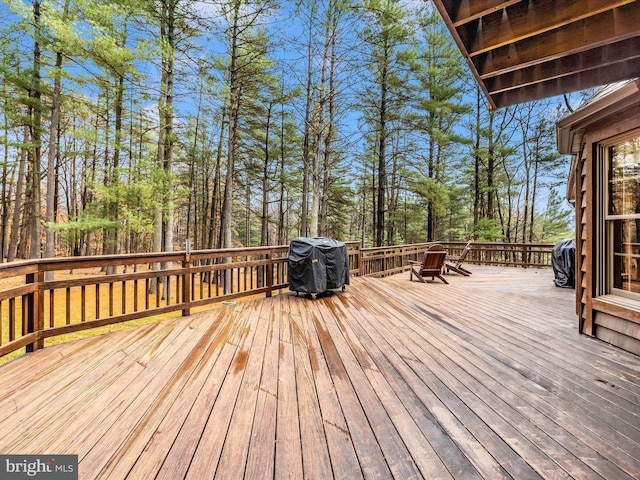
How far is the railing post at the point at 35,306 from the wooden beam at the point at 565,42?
4072mm

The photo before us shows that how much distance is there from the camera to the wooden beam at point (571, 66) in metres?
1.78

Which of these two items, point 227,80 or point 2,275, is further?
point 227,80

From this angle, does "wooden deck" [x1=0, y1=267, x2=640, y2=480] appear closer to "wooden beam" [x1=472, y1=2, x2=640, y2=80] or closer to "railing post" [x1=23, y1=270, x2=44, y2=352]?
"railing post" [x1=23, y1=270, x2=44, y2=352]

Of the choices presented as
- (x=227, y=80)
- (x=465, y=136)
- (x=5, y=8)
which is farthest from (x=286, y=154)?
(x=5, y=8)

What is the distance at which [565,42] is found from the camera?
173 centimetres

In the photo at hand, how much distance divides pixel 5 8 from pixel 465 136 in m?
15.3

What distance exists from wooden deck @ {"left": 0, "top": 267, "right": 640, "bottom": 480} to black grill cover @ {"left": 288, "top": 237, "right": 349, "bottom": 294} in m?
1.37

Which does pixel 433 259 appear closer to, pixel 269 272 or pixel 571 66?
pixel 269 272

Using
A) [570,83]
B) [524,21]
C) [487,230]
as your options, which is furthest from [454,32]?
[487,230]

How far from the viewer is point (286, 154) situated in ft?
42.9

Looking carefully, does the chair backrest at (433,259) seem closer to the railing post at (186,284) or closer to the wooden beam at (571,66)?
the wooden beam at (571,66)

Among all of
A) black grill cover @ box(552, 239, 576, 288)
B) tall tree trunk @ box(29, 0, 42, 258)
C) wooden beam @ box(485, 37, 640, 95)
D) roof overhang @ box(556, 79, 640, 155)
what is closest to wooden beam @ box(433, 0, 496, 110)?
wooden beam @ box(485, 37, 640, 95)

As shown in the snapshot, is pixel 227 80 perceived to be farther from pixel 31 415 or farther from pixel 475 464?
pixel 475 464

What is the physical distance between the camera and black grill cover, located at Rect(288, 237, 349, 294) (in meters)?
4.67
